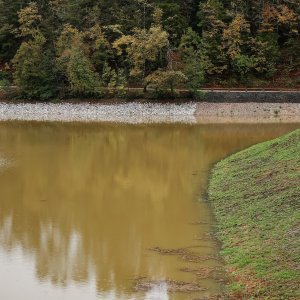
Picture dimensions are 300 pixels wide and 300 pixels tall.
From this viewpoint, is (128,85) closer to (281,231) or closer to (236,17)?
(236,17)

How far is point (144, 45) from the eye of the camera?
147ft

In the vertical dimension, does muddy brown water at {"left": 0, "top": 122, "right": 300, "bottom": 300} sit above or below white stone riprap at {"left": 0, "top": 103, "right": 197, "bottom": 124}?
above

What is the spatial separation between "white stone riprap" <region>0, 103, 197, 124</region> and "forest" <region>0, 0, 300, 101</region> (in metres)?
1.68

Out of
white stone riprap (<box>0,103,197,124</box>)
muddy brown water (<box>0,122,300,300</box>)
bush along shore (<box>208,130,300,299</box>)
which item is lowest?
white stone riprap (<box>0,103,197,124</box>)

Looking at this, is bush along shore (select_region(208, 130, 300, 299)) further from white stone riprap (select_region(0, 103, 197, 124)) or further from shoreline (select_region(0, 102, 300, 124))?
white stone riprap (select_region(0, 103, 197, 124))

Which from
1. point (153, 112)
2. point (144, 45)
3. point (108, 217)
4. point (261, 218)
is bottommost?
point (153, 112)

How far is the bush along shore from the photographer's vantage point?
452 inches

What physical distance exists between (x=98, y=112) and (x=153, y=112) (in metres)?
4.19

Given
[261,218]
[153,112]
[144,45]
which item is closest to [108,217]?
[261,218]

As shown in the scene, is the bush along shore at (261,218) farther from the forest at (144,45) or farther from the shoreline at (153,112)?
the forest at (144,45)

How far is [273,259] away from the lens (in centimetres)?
1238

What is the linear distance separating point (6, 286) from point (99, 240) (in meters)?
3.60

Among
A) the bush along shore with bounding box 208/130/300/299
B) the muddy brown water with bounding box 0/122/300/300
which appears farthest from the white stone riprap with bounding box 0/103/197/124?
the bush along shore with bounding box 208/130/300/299

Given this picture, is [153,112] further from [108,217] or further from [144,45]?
[108,217]
